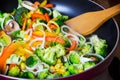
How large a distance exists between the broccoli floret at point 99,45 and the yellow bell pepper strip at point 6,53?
331 millimetres

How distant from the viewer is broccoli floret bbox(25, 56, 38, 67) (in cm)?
95

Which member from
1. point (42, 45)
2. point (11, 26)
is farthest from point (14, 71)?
point (11, 26)

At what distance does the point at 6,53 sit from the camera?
991 mm

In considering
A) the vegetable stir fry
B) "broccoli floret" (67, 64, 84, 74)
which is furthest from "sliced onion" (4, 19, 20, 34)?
"broccoli floret" (67, 64, 84, 74)

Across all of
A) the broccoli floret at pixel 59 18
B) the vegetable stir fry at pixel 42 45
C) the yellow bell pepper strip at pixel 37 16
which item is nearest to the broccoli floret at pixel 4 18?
the vegetable stir fry at pixel 42 45

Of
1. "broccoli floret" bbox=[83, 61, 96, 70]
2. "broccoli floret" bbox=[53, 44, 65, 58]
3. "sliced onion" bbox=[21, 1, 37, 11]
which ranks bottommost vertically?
"broccoli floret" bbox=[83, 61, 96, 70]

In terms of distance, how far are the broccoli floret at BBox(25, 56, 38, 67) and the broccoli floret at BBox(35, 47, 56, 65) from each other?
3 centimetres

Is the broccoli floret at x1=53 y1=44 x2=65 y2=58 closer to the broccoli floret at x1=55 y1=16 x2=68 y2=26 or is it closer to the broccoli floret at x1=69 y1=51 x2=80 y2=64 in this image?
the broccoli floret at x1=69 y1=51 x2=80 y2=64

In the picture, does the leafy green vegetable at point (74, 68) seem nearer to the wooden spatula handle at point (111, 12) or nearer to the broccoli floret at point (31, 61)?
the broccoli floret at point (31, 61)

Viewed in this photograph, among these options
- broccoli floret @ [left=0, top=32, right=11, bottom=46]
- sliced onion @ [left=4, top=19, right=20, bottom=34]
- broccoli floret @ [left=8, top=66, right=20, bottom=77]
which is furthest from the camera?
sliced onion @ [left=4, top=19, right=20, bottom=34]

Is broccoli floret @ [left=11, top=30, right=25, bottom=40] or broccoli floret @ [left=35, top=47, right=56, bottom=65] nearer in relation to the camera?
broccoli floret @ [left=35, top=47, right=56, bottom=65]

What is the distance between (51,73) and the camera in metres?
0.97

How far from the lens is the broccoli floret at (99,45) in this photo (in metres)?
1.08

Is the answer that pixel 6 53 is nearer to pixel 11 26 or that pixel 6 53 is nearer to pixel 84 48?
pixel 11 26
